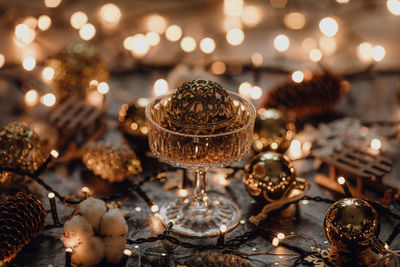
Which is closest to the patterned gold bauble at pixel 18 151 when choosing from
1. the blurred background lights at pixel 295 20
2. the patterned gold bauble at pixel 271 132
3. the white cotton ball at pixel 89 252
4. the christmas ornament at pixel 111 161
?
the christmas ornament at pixel 111 161

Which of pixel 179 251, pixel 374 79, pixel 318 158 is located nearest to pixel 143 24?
pixel 374 79

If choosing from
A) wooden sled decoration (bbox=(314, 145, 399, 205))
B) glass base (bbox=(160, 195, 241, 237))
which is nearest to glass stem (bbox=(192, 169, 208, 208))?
glass base (bbox=(160, 195, 241, 237))

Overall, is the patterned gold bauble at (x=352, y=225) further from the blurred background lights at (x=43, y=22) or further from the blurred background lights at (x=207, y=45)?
the blurred background lights at (x=43, y=22)

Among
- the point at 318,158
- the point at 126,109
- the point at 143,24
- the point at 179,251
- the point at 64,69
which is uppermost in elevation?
the point at 143,24

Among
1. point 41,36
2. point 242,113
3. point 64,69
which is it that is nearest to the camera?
point 242,113

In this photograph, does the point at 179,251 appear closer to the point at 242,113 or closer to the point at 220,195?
the point at 220,195

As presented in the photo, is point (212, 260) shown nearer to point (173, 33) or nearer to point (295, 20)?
point (173, 33)

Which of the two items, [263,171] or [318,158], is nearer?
[263,171]

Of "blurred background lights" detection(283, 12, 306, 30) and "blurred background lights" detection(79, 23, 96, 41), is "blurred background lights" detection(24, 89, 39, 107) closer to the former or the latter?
"blurred background lights" detection(79, 23, 96, 41)
